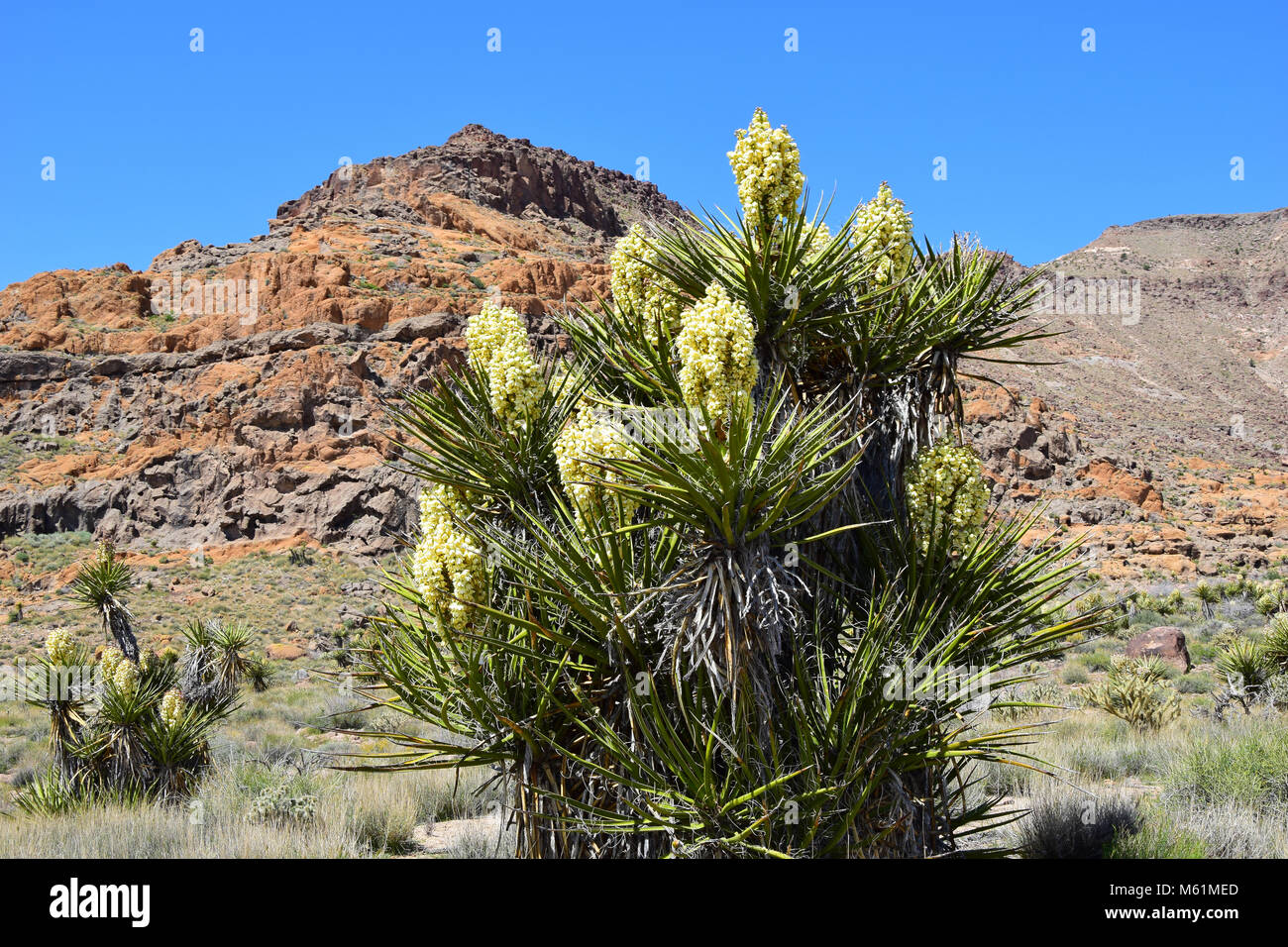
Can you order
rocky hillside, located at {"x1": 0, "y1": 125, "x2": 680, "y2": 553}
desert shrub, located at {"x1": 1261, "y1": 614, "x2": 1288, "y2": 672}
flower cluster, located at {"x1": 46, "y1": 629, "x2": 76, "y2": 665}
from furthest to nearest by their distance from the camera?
rocky hillside, located at {"x1": 0, "y1": 125, "x2": 680, "y2": 553}, desert shrub, located at {"x1": 1261, "y1": 614, "x2": 1288, "y2": 672}, flower cluster, located at {"x1": 46, "y1": 629, "x2": 76, "y2": 665}

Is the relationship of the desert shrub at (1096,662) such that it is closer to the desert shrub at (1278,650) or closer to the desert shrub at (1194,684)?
the desert shrub at (1194,684)

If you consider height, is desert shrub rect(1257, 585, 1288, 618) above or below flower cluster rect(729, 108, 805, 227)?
below

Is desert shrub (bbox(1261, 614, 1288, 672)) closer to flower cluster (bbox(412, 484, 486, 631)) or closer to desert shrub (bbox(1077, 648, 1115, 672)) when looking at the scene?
desert shrub (bbox(1077, 648, 1115, 672))

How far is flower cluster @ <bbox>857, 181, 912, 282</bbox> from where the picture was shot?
14.0 feet

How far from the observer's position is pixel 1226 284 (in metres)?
78.6

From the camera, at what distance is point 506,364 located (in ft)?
12.9

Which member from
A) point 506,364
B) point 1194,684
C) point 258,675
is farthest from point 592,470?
point 258,675

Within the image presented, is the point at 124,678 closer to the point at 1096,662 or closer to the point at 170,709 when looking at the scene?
the point at 170,709

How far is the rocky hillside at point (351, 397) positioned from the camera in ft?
119

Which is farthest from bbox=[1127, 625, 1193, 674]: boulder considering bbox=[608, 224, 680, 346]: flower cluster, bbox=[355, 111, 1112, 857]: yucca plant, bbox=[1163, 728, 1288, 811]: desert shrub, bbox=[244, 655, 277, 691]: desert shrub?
bbox=[244, 655, 277, 691]: desert shrub

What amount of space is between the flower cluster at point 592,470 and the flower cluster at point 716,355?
14.9 inches

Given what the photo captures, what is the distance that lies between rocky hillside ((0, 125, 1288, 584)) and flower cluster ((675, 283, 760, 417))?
2364cm

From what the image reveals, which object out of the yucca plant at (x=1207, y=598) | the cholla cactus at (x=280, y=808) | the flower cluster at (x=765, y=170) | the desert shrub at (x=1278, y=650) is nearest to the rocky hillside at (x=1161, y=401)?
the flower cluster at (x=765, y=170)

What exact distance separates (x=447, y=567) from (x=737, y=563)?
1401 millimetres
